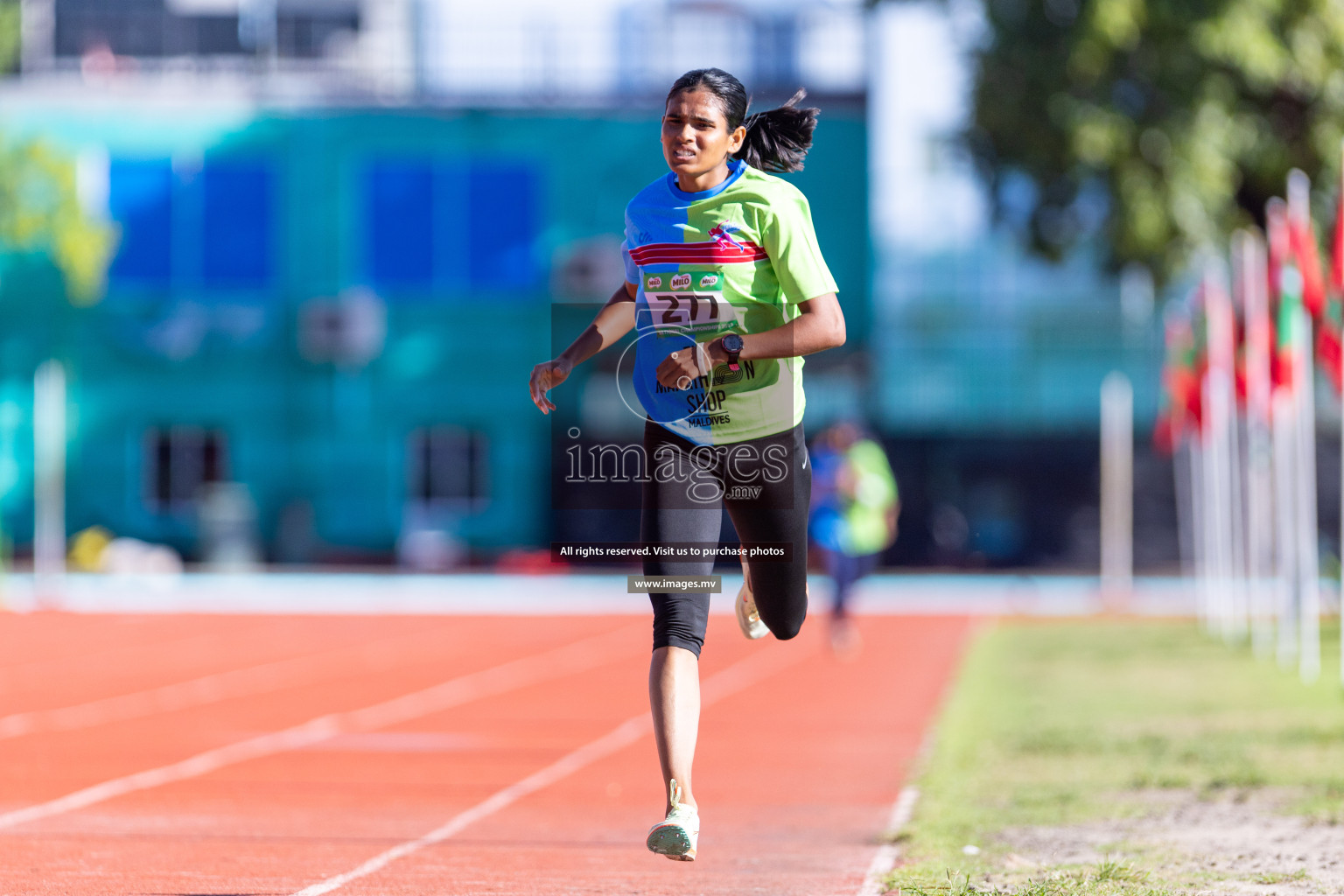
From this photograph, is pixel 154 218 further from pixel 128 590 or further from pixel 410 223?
pixel 128 590

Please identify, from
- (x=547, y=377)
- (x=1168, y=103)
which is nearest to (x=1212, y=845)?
(x=547, y=377)

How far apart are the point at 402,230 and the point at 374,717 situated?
23.1 m

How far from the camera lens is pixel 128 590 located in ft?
99.4

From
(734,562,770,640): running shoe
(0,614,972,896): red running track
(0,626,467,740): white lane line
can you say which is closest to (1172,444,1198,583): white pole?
(0,614,972,896): red running track

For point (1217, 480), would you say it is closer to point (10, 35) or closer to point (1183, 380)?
point (1183, 380)

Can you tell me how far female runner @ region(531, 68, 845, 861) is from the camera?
5.08m

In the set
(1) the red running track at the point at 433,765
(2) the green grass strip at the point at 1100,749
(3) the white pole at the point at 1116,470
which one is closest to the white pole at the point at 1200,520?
(3) the white pole at the point at 1116,470

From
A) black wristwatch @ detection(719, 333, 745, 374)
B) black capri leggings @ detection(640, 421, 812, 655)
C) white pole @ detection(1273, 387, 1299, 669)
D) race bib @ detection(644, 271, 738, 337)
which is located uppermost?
race bib @ detection(644, 271, 738, 337)

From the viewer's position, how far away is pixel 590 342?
5.35 metres

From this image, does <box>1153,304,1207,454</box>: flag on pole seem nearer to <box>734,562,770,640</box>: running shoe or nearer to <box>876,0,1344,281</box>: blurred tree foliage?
<box>876,0,1344,281</box>: blurred tree foliage

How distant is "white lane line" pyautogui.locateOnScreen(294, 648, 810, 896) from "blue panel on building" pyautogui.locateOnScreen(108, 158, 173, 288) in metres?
20.1

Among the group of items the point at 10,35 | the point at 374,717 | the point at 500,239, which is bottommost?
the point at 374,717

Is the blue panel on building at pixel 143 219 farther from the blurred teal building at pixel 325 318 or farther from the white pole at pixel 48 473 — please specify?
the white pole at pixel 48 473

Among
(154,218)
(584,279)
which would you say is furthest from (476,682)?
(154,218)
